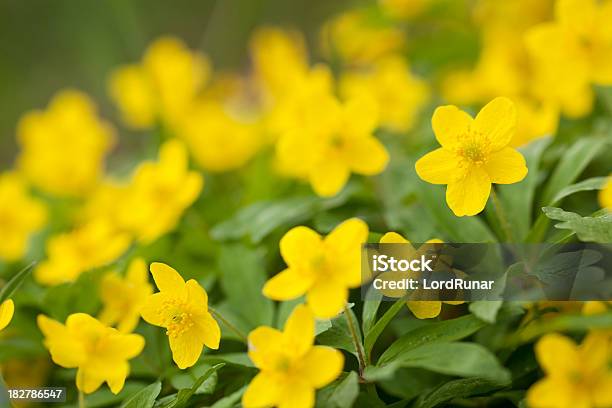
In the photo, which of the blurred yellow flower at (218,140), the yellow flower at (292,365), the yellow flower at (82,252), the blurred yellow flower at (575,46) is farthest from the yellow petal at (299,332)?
the blurred yellow flower at (218,140)

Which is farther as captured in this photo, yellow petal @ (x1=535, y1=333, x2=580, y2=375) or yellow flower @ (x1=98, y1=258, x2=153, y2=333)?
yellow flower @ (x1=98, y1=258, x2=153, y2=333)

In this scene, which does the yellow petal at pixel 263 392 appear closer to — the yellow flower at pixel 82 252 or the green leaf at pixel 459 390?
the green leaf at pixel 459 390

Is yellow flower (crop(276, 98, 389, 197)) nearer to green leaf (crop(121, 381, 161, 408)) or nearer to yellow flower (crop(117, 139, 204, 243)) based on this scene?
yellow flower (crop(117, 139, 204, 243))

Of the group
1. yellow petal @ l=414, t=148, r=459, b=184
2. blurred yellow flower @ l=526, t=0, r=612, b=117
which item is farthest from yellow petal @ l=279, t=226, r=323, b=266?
blurred yellow flower @ l=526, t=0, r=612, b=117

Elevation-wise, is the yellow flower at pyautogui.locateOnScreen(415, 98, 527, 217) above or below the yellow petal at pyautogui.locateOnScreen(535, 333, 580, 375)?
above

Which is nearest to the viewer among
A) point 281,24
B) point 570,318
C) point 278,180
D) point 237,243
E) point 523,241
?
point 570,318

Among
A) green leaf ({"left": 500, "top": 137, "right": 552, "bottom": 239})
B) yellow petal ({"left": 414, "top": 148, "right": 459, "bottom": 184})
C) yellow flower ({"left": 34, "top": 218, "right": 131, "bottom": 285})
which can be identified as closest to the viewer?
yellow petal ({"left": 414, "top": 148, "right": 459, "bottom": 184})

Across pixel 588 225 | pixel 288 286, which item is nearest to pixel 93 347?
pixel 288 286

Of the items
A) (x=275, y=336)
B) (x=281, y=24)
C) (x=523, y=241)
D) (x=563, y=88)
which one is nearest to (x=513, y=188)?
(x=523, y=241)

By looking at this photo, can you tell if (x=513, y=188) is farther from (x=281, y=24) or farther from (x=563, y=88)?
(x=281, y=24)
